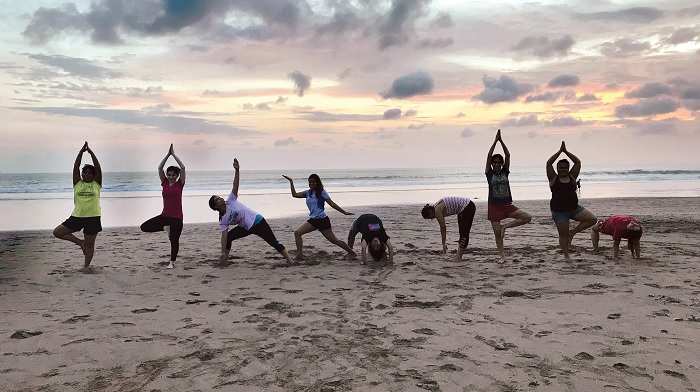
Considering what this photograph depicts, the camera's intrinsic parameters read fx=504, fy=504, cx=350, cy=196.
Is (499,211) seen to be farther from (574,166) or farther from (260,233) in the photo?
(260,233)

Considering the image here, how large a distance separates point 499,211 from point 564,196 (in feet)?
3.59

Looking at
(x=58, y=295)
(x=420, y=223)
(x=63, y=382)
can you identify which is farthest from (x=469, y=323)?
(x=420, y=223)

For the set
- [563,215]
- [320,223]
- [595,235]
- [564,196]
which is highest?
[564,196]

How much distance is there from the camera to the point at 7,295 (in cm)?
647

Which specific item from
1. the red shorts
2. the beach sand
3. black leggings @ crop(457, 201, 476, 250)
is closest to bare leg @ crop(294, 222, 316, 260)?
the beach sand

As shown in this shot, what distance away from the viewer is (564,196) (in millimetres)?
8406

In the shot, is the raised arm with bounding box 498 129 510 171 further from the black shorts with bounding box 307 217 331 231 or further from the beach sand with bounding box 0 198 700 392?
the black shorts with bounding box 307 217 331 231

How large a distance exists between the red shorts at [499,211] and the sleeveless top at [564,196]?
0.74 metres

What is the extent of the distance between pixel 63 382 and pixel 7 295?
342cm

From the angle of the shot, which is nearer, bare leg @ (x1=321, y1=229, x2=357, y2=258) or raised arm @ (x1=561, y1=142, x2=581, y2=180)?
raised arm @ (x1=561, y1=142, x2=581, y2=180)

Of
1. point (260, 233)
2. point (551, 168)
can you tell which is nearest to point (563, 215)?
point (551, 168)

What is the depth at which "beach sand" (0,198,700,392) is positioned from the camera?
12.8ft

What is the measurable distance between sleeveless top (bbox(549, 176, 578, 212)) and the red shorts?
74cm

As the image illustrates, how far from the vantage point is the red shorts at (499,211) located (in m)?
8.45
